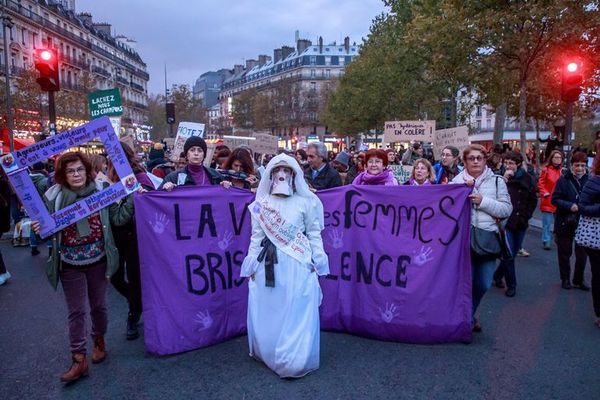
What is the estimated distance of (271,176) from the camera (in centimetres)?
417

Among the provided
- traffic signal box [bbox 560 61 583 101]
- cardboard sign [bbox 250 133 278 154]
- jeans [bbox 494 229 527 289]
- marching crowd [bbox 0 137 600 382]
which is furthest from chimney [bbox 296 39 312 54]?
jeans [bbox 494 229 527 289]

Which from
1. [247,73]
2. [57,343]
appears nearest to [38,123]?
[57,343]

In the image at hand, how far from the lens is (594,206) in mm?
5098

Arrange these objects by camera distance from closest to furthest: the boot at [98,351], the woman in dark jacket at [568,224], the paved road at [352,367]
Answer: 1. the paved road at [352,367]
2. the boot at [98,351]
3. the woman in dark jacket at [568,224]

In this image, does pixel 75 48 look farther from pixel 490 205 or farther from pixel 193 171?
pixel 490 205

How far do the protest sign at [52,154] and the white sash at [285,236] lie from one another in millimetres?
1163

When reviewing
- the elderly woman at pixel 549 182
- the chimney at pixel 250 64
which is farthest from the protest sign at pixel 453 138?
the chimney at pixel 250 64

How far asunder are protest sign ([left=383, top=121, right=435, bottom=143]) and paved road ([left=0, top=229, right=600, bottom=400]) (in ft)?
24.9

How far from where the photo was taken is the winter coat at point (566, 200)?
661cm

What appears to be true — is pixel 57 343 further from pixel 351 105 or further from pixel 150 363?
pixel 351 105

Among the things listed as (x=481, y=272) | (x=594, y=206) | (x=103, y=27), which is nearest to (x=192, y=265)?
(x=481, y=272)

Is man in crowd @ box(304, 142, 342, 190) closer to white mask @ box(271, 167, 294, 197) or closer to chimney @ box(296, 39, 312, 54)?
white mask @ box(271, 167, 294, 197)

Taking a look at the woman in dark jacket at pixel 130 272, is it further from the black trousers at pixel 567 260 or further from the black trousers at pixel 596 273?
the black trousers at pixel 567 260

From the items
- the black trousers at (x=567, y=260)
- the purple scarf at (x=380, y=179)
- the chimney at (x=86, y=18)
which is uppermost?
the chimney at (x=86, y=18)
